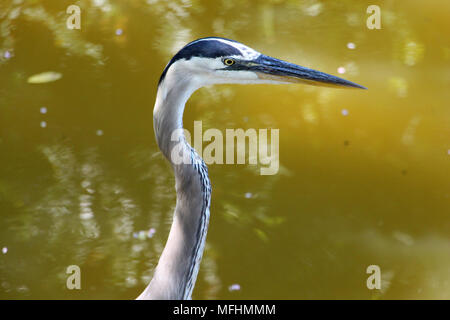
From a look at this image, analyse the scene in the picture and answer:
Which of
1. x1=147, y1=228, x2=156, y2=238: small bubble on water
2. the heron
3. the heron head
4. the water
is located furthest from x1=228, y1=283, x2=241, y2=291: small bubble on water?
the heron head

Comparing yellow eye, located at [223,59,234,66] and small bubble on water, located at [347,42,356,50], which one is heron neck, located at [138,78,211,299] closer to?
yellow eye, located at [223,59,234,66]

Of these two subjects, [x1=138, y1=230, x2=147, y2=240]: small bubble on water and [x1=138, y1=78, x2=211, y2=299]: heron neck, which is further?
[x1=138, y1=230, x2=147, y2=240]: small bubble on water

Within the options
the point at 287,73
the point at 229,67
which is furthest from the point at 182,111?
the point at 287,73

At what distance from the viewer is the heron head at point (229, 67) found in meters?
1.47

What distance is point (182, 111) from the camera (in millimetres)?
1505

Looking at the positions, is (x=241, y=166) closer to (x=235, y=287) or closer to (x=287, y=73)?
(x=235, y=287)

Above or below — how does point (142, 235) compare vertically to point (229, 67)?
below

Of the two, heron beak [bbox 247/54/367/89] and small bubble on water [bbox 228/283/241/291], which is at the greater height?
heron beak [bbox 247/54/367/89]

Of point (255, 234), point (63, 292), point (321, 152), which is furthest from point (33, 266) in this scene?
point (321, 152)

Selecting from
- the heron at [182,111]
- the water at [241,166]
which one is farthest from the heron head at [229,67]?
the water at [241,166]

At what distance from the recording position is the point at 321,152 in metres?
2.17

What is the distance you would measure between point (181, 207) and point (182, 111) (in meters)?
0.24

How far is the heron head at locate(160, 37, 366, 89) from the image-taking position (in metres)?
1.47
